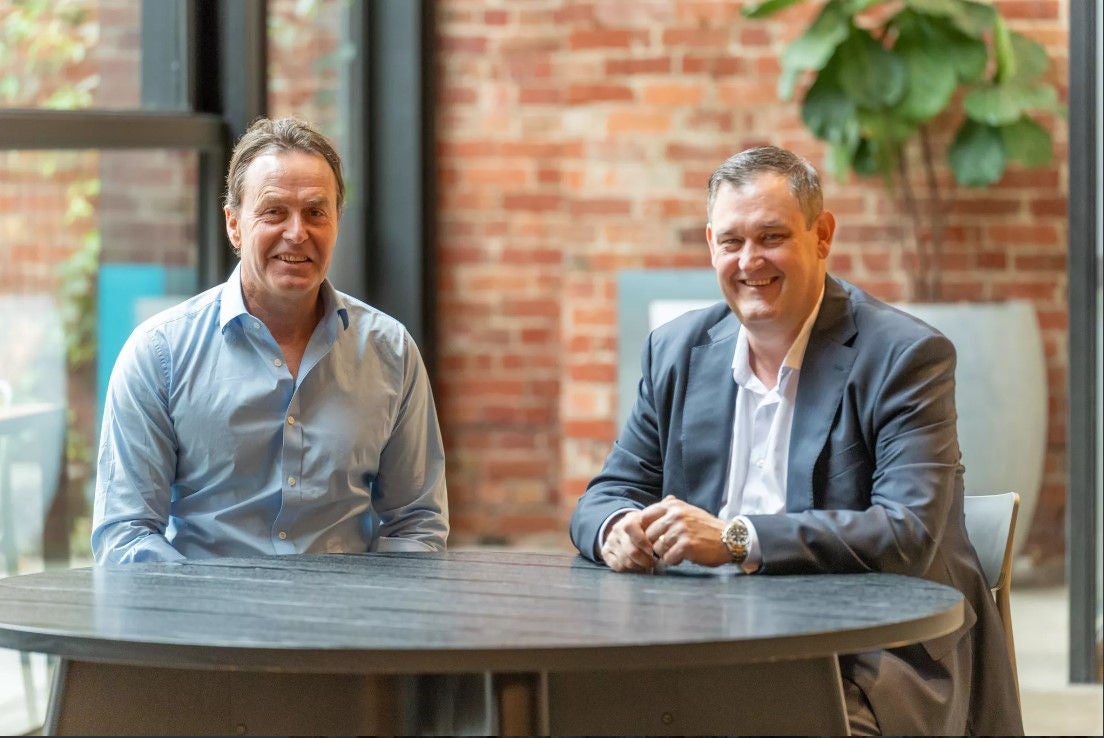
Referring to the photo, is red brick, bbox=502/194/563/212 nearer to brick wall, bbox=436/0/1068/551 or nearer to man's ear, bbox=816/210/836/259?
brick wall, bbox=436/0/1068/551

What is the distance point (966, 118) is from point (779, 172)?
118 inches

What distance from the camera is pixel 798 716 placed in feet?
5.62

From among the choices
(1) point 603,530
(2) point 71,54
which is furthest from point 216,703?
(2) point 71,54

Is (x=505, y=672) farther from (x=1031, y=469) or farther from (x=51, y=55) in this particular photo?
(x=1031, y=469)

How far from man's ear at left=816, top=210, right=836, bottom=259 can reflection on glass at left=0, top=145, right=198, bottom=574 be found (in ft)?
5.41

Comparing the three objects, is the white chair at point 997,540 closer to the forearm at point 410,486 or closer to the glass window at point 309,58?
the forearm at point 410,486

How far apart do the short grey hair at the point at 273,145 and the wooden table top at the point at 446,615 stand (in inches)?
26.6

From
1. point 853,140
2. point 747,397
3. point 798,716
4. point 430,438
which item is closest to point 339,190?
point 430,438

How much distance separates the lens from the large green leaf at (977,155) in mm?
4898

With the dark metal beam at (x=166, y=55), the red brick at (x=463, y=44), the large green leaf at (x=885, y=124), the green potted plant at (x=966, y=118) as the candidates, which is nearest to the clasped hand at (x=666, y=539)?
the dark metal beam at (x=166, y=55)

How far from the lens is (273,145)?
94.9 inches

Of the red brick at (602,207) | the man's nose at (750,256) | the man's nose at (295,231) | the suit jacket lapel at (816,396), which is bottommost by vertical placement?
the suit jacket lapel at (816,396)

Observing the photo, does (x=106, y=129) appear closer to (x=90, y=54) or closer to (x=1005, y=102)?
(x=90, y=54)

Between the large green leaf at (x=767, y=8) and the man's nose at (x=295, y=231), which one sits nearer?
the man's nose at (x=295, y=231)
